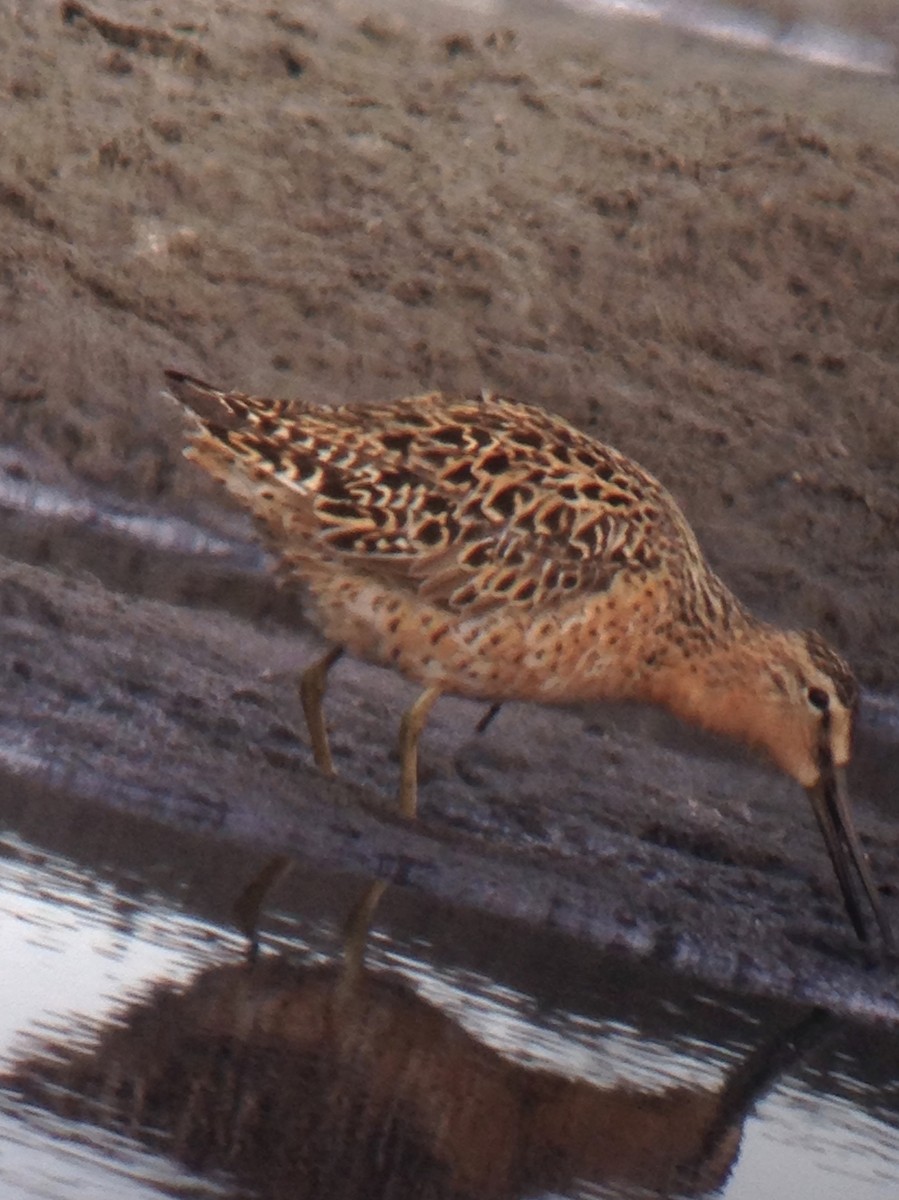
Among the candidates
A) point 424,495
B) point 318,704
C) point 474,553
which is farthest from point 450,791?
point 424,495

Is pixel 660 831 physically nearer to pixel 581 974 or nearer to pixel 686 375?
pixel 581 974

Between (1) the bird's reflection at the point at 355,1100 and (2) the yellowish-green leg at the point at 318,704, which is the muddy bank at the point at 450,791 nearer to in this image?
(2) the yellowish-green leg at the point at 318,704

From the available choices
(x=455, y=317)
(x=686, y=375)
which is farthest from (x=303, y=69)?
(x=686, y=375)

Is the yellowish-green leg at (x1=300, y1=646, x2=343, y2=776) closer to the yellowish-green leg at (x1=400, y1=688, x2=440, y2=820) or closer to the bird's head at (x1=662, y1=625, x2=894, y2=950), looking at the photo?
the yellowish-green leg at (x1=400, y1=688, x2=440, y2=820)

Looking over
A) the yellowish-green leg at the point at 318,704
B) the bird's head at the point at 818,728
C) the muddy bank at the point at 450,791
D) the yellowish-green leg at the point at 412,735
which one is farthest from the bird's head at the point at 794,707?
the yellowish-green leg at the point at 318,704

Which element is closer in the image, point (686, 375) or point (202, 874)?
point (202, 874)

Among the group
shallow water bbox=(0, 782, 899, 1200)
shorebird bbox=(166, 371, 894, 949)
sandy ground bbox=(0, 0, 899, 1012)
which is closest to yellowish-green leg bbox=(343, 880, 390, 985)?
shallow water bbox=(0, 782, 899, 1200)

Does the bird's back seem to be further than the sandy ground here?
No
